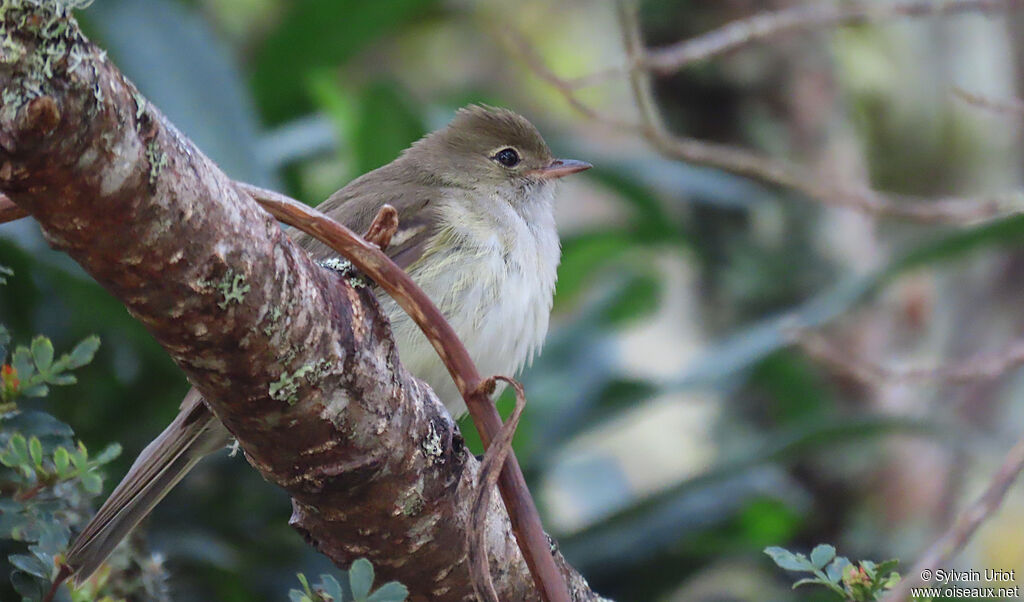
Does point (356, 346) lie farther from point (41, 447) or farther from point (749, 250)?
point (749, 250)

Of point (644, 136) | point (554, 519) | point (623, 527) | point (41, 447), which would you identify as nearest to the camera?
point (41, 447)

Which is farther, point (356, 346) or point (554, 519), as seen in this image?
point (554, 519)

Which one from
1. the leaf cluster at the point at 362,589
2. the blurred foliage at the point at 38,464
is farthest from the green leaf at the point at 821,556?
the blurred foliage at the point at 38,464

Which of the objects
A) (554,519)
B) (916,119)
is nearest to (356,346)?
(554,519)

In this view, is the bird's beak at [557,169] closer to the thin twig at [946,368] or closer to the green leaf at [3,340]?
the thin twig at [946,368]

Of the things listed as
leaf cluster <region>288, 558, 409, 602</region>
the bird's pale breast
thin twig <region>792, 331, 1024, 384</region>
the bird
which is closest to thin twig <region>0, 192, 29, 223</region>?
leaf cluster <region>288, 558, 409, 602</region>

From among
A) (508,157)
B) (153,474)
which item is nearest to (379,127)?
(508,157)
